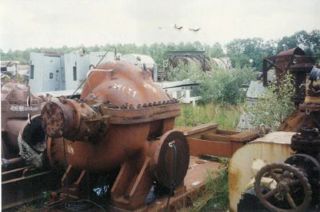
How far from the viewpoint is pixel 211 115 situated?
4027 mm

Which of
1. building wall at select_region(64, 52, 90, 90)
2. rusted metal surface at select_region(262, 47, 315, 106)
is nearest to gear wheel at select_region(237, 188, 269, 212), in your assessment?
rusted metal surface at select_region(262, 47, 315, 106)

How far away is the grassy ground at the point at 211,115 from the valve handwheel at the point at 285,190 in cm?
230

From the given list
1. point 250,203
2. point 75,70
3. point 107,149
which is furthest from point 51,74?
point 250,203

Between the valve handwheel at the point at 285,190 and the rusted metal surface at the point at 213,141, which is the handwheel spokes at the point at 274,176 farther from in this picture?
the rusted metal surface at the point at 213,141

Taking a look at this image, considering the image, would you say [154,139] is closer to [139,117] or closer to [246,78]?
[139,117]

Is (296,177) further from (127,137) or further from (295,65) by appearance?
(295,65)

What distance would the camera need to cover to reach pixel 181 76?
4047 mm

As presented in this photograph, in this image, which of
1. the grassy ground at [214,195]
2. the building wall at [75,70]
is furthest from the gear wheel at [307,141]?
the building wall at [75,70]

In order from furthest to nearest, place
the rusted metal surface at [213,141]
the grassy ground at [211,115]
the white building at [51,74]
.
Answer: the white building at [51,74]
the grassy ground at [211,115]
the rusted metal surface at [213,141]

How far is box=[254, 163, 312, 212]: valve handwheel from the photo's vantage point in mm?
1350

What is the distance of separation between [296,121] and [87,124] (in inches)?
47.5

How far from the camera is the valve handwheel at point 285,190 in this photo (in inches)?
53.1

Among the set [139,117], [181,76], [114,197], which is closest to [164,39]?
[139,117]

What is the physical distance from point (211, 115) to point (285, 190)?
2.68 metres
